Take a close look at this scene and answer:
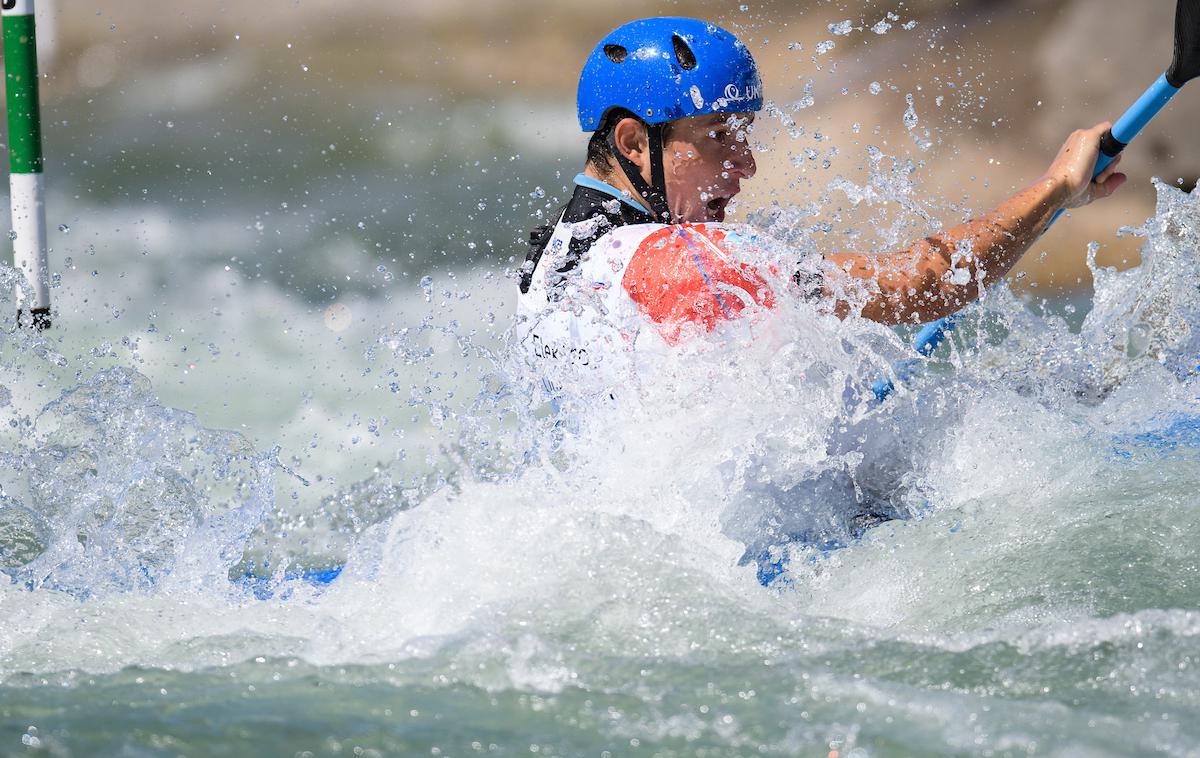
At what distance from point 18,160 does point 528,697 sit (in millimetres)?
2404

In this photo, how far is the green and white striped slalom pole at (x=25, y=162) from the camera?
11.3 feet

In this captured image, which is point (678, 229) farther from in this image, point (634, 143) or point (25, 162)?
point (25, 162)

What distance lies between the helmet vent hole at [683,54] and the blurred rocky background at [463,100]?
637cm

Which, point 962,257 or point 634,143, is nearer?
point 962,257

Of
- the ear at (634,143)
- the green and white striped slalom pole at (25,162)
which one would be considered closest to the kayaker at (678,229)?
the ear at (634,143)

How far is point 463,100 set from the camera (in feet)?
32.6

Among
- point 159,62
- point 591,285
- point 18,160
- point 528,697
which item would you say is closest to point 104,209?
point 159,62

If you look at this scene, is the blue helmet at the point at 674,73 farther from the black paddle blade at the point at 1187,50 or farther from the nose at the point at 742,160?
the black paddle blade at the point at 1187,50

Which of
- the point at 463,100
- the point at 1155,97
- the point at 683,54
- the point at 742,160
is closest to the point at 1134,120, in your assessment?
the point at 1155,97

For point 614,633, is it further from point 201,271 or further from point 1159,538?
point 201,271

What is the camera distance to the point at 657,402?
258cm

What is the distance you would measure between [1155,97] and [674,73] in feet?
4.18

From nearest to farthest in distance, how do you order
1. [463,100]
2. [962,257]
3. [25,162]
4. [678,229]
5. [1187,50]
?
[678,229] → [962,257] → [1187,50] → [25,162] → [463,100]

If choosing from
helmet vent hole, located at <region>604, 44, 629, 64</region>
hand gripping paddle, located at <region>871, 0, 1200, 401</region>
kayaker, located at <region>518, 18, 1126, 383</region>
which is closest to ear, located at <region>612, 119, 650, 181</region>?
kayaker, located at <region>518, 18, 1126, 383</region>
